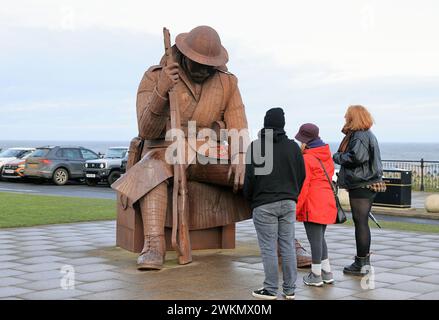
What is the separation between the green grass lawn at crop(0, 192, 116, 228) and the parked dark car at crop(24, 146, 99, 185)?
8.50m

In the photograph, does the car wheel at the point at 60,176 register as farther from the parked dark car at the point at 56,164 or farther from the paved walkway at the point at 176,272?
the paved walkway at the point at 176,272

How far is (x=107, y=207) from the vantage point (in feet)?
50.9

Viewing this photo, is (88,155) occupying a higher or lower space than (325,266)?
higher

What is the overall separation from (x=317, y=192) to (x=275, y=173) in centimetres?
84

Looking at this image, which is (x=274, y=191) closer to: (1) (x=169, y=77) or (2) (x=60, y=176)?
(1) (x=169, y=77)

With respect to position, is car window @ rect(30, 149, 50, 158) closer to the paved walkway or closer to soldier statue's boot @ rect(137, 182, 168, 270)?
the paved walkway

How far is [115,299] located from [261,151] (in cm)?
181

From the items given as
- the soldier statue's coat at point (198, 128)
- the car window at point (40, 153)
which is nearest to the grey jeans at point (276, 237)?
the soldier statue's coat at point (198, 128)

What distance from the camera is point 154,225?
24.9 feet

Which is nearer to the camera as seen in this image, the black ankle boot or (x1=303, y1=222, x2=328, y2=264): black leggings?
(x1=303, y1=222, x2=328, y2=264): black leggings

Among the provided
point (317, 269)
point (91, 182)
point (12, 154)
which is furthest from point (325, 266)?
point (12, 154)

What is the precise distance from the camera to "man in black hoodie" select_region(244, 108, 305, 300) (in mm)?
5891

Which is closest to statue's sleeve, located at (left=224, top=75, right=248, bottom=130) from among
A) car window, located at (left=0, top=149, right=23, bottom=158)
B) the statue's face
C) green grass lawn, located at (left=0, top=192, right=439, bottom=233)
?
the statue's face

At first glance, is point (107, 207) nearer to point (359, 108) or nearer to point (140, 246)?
point (140, 246)
